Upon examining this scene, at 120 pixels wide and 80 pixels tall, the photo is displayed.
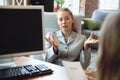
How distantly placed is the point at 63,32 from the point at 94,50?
10.1ft

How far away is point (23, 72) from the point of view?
1393 millimetres

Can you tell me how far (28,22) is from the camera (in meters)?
1.52

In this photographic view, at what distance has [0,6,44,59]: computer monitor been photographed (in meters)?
1.44

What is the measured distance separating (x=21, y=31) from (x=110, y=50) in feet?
3.12

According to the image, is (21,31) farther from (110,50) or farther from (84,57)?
(110,50)

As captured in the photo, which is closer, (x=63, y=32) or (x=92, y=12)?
(x=63, y=32)

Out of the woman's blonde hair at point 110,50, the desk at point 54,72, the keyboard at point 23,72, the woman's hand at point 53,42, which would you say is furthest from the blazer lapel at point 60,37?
the woman's blonde hair at point 110,50

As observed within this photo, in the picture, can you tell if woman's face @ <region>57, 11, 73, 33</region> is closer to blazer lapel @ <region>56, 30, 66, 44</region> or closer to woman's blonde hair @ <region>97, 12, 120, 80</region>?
blazer lapel @ <region>56, 30, 66, 44</region>

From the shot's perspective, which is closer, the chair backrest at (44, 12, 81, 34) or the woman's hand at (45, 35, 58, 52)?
the woman's hand at (45, 35, 58, 52)

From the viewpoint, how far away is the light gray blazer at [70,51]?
6.17 ft

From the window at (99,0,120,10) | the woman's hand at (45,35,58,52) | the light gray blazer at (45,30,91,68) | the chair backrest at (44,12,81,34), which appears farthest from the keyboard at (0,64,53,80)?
the window at (99,0,120,10)

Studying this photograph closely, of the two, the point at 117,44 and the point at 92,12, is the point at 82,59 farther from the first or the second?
the point at 92,12

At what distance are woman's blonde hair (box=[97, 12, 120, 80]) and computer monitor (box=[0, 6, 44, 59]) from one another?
0.92 metres

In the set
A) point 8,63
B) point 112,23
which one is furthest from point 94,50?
point 112,23
